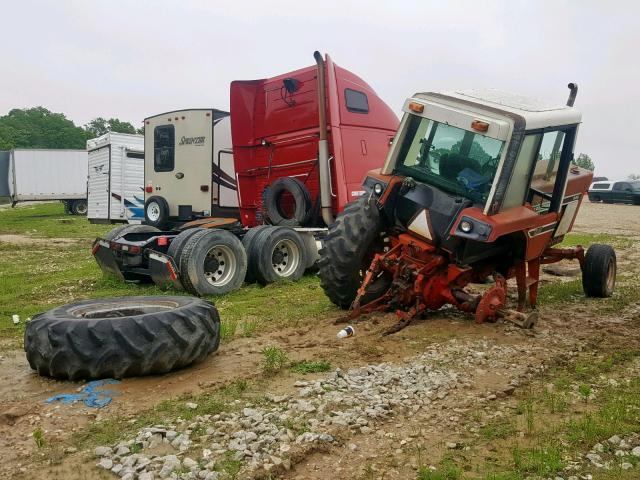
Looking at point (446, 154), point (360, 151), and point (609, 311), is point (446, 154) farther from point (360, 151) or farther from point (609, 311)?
point (360, 151)

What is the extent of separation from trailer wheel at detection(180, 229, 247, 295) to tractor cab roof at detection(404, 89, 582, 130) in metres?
3.49

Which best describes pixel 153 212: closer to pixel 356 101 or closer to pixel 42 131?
pixel 356 101

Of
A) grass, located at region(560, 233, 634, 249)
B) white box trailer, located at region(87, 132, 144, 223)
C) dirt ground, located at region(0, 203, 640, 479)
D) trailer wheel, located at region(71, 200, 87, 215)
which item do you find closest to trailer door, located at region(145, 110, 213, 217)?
dirt ground, located at region(0, 203, 640, 479)

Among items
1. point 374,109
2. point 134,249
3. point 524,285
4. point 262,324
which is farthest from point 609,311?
point 134,249

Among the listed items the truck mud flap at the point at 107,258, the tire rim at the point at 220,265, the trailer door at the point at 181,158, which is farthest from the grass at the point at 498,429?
the trailer door at the point at 181,158

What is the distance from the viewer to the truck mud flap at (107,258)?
366 inches

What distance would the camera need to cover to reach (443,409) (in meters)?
3.97

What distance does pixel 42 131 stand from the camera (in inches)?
2793

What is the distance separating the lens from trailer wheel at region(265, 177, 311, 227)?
33.1 feet

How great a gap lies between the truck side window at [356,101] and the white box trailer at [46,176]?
24767 millimetres

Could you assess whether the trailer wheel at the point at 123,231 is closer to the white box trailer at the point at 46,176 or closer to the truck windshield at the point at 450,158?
the truck windshield at the point at 450,158

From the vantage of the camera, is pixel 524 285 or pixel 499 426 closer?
pixel 499 426

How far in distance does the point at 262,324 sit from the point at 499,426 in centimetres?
332

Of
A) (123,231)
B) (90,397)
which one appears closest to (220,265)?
(123,231)
